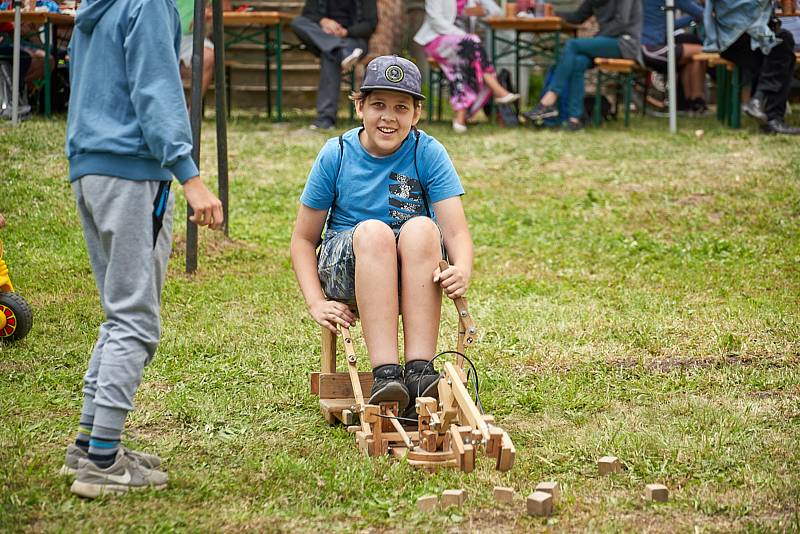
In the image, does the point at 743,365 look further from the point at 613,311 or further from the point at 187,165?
the point at 187,165

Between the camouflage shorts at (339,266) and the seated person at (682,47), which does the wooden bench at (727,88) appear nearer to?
the seated person at (682,47)

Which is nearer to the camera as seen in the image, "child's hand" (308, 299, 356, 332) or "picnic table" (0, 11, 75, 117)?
"child's hand" (308, 299, 356, 332)

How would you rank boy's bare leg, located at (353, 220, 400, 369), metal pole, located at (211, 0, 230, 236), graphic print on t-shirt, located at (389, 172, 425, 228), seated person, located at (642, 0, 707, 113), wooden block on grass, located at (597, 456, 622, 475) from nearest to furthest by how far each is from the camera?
1. wooden block on grass, located at (597, 456, 622, 475)
2. boy's bare leg, located at (353, 220, 400, 369)
3. graphic print on t-shirt, located at (389, 172, 425, 228)
4. metal pole, located at (211, 0, 230, 236)
5. seated person, located at (642, 0, 707, 113)

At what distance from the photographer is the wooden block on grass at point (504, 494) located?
306cm

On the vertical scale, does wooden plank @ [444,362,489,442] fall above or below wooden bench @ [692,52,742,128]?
below

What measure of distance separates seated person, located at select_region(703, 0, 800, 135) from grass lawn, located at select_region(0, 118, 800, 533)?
855 millimetres

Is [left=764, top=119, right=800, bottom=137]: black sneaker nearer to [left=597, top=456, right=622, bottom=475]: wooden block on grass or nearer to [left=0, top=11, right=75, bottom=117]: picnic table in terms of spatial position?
[left=0, top=11, right=75, bottom=117]: picnic table

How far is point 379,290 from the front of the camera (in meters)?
3.62

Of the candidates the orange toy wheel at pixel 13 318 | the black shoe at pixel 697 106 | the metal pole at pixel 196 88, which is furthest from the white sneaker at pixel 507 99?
the orange toy wheel at pixel 13 318

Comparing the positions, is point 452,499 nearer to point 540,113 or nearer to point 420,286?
point 420,286

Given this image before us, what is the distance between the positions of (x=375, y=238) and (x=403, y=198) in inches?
12.6

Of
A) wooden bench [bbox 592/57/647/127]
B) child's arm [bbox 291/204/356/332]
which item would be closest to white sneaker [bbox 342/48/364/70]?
wooden bench [bbox 592/57/647/127]

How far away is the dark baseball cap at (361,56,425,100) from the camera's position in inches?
147

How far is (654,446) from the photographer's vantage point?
11.6ft
